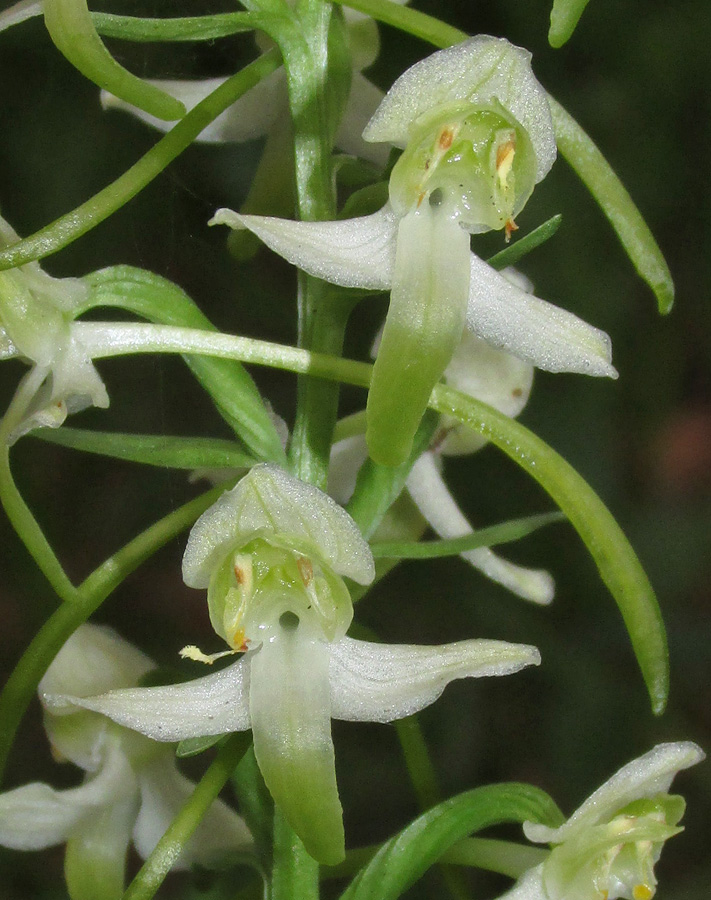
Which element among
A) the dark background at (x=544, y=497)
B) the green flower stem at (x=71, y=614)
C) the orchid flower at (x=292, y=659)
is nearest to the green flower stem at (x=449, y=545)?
the orchid flower at (x=292, y=659)

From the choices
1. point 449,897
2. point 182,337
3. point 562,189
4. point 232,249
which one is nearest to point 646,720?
point 449,897

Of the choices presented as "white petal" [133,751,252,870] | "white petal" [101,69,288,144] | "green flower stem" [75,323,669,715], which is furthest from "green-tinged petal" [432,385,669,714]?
"white petal" [133,751,252,870]

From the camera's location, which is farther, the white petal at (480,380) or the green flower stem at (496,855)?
the white petal at (480,380)

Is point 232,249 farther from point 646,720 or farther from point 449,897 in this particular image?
point 646,720

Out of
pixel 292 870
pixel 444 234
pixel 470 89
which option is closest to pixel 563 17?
pixel 470 89

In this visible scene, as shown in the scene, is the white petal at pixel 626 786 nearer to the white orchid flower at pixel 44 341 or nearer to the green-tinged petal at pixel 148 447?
the green-tinged petal at pixel 148 447

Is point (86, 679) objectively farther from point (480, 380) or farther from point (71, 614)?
point (480, 380)
